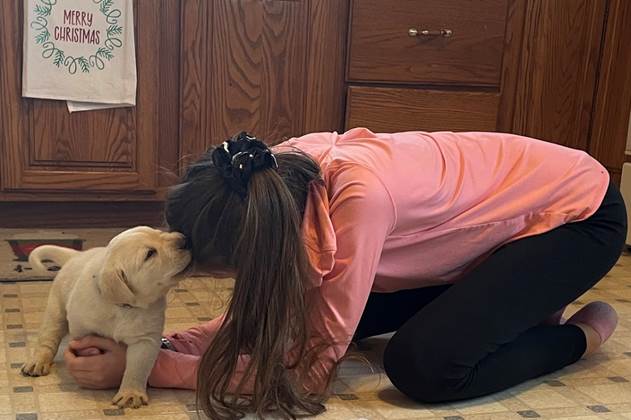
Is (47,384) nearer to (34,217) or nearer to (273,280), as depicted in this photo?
(273,280)

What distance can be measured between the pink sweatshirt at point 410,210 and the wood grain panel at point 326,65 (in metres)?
0.99

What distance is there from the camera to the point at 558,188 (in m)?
1.34

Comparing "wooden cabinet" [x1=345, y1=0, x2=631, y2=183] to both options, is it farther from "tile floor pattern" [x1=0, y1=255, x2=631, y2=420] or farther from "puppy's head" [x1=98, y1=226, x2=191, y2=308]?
"puppy's head" [x1=98, y1=226, x2=191, y2=308]

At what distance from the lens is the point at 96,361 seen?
1.20m

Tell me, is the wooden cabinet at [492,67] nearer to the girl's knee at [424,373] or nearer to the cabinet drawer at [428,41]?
the cabinet drawer at [428,41]

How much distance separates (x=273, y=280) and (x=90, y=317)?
0.30 metres

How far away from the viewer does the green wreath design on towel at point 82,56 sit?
210cm

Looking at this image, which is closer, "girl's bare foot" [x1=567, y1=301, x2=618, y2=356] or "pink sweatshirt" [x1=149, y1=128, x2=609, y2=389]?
"pink sweatshirt" [x1=149, y1=128, x2=609, y2=389]

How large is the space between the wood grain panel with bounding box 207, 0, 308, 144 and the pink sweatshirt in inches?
38.6

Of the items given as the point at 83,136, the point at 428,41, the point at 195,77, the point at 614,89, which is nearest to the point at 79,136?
the point at 83,136

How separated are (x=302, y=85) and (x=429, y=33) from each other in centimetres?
39

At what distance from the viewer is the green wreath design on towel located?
6.89ft

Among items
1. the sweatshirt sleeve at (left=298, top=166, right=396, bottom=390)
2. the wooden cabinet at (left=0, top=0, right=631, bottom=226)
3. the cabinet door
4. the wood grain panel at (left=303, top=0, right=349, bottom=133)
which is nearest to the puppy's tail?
the sweatshirt sleeve at (left=298, top=166, right=396, bottom=390)

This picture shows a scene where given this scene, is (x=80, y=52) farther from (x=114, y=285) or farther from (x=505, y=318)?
(x=505, y=318)
